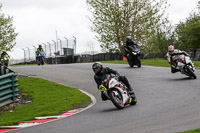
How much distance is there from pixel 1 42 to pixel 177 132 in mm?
51617

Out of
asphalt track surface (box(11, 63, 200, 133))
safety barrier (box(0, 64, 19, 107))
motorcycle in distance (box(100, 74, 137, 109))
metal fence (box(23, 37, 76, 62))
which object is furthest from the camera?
metal fence (box(23, 37, 76, 62))

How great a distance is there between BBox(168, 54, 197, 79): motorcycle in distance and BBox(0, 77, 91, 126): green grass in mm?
4402

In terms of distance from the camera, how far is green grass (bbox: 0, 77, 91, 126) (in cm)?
1122

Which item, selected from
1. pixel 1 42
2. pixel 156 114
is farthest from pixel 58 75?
pixel 1 42

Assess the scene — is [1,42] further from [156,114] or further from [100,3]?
[156,114]

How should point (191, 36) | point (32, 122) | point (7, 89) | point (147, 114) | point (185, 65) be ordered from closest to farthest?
1. point (147, 114)
2. point (32, 122)
3. point (7, 89)
4. point (185, 65)
5. point (191, 36)

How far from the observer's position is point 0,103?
1382cm

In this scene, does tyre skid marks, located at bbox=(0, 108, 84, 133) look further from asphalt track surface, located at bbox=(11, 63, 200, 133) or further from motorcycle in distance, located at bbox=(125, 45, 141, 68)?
motorcycle in distance, located at bbox=(125, 45, 141, 68)

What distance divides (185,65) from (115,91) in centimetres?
666

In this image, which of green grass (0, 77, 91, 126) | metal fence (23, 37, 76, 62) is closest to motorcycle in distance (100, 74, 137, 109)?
green grass (0, 77, 91, 126)

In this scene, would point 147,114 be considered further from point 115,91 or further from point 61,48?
point 61,48

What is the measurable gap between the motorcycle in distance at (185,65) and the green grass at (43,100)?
4.40 meters

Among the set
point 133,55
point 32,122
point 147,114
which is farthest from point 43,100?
point 133,55

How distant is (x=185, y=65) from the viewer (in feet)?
54.8
